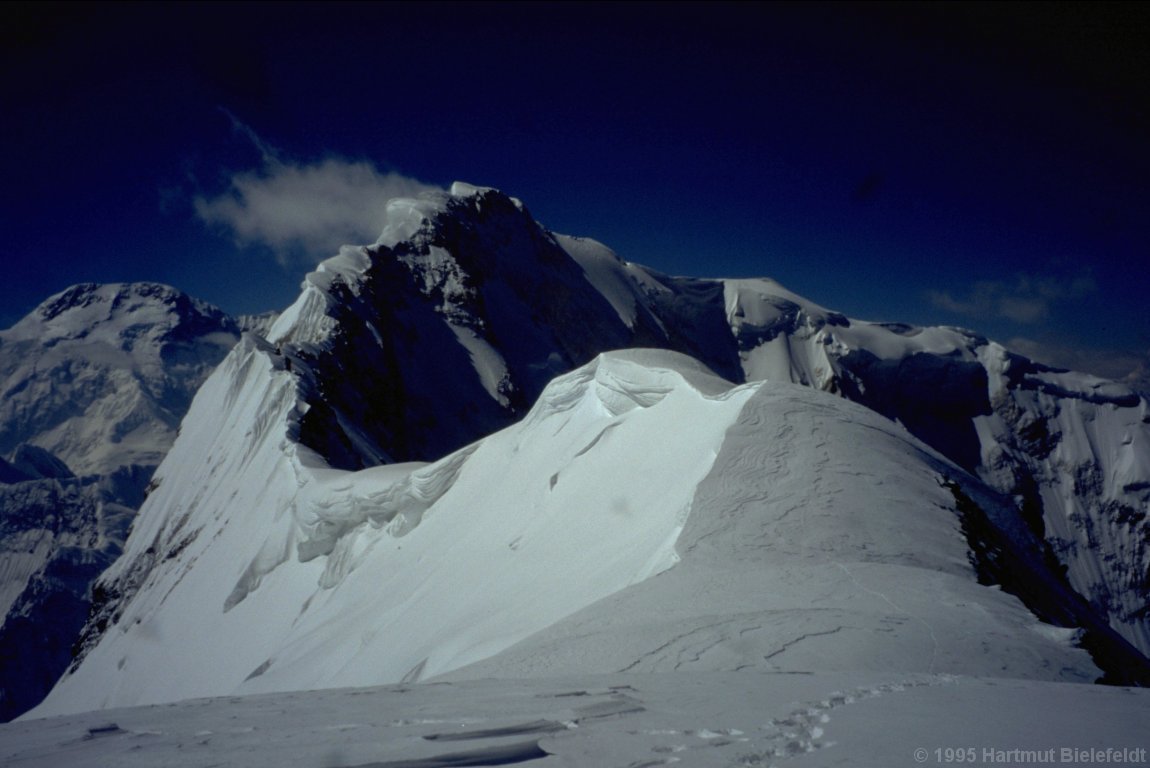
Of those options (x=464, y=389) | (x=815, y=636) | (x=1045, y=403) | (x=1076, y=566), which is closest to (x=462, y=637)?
(x=815, y=636)

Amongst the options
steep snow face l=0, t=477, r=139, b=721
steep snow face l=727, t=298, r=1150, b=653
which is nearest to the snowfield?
steep snow face l=0, t=477, r=139, b=721

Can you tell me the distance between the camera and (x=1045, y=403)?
3979 inches

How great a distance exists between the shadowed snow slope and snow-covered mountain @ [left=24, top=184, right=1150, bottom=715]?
0.04 m

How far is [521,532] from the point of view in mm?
14258

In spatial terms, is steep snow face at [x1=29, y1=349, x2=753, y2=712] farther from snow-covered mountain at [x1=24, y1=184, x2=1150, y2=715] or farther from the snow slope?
the snow slope

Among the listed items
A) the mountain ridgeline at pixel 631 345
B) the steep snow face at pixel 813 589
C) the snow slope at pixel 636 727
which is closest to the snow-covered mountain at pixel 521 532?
the steep snow face at pixel 813 589

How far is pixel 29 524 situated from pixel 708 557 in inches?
7165

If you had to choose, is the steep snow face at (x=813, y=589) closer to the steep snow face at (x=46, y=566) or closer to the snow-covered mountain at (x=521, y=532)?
the snow-covered mountain at (x=521, y=532)

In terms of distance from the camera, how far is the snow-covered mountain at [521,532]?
6.04 metres

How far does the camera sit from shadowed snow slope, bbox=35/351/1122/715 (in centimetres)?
569

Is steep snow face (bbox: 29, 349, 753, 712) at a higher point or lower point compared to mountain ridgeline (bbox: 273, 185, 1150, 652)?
lower

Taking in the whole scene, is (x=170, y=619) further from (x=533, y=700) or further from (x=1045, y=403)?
(x=1045, y=403)

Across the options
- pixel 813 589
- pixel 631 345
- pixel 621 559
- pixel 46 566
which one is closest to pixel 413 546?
pixel 621 559

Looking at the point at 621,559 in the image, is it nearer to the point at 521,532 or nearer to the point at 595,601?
the point at 595,601
